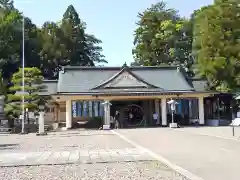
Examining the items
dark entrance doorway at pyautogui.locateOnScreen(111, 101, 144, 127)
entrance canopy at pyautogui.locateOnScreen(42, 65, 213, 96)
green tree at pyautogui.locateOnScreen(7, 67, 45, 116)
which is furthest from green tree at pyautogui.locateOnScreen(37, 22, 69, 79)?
green tree at pyautogui.locateOnScreen(7, 67, 45, 116)

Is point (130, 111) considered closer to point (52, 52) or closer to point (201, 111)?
point (201, 111)

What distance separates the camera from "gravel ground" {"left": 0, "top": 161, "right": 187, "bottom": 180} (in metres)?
8.93

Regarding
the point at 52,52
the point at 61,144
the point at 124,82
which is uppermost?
the point at 52,52

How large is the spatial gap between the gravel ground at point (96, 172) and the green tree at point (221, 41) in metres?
31.5

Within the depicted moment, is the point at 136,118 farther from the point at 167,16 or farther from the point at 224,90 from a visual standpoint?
the point at 167,16

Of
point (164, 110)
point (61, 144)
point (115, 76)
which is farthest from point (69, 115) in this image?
point (61, 144)

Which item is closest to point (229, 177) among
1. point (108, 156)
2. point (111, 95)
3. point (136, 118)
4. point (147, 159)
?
point (147, 159)

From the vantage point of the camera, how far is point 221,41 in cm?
4159

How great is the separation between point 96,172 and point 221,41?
34222 millimetres

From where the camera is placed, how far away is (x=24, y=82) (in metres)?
37.0

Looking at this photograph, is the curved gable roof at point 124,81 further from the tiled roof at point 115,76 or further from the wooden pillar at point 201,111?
the wooden pillar at point 201,111

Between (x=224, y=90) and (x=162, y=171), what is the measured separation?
113ft

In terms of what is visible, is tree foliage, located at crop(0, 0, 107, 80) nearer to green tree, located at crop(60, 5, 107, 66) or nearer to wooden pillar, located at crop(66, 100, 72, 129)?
green tree, located at crop(60, 5, 107, 66)

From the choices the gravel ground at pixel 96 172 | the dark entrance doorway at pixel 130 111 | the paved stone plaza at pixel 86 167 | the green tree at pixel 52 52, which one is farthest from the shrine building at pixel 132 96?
the gravel ground at pixel 96 172
